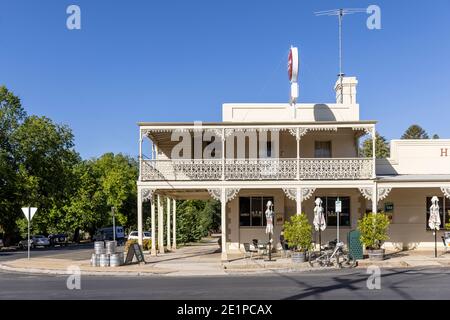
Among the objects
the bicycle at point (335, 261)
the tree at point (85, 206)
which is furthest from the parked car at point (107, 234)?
the bicycle at point (335, 261)

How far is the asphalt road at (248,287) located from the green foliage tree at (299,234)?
3.56 m

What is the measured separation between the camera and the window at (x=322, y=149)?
30438mm

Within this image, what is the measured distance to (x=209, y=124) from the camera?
26891 millimetres

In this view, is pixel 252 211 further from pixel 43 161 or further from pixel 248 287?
pixel 43 161

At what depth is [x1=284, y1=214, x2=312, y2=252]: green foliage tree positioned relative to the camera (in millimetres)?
23109

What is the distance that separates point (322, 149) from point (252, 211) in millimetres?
5231

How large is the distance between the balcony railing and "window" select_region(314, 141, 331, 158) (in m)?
3.13

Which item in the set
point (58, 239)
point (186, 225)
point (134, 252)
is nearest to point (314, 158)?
point (134, 252)

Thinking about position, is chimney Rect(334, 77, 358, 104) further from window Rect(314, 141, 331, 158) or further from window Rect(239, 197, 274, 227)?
window Rect(239, 197, 274, 227)

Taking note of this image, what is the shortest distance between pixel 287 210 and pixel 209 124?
277 inches

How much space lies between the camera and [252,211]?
30.2 metres

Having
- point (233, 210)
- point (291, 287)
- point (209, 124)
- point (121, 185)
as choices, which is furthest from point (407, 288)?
point (121, 185)

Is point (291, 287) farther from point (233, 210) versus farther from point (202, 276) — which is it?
point (233, 210)

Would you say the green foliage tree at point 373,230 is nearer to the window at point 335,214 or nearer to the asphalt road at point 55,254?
the window at point 335,214
